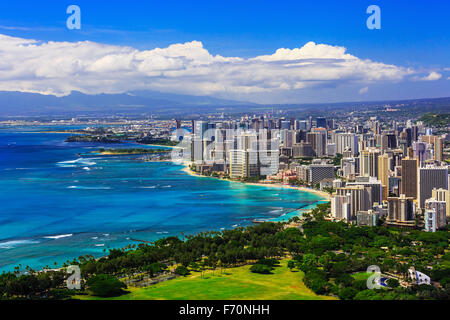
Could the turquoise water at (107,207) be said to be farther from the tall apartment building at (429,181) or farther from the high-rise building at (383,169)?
the tall apartment building at (429,181)

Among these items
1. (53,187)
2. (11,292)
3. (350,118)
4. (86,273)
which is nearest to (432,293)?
(86,273)

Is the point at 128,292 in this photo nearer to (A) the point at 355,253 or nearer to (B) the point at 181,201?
(A) the point at 355,253

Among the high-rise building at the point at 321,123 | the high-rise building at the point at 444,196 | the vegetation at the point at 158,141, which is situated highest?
the high-rise building at the point at 321,123

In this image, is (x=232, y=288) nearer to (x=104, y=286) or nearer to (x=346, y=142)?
(x=104, y=286)

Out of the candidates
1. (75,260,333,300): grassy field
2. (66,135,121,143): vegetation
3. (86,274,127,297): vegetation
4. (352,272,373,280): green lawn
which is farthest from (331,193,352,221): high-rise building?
(66,135,121,143): vegetation

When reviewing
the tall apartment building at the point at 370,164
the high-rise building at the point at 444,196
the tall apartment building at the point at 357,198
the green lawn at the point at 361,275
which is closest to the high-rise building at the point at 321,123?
the tall apartment building at the point at 370,164
